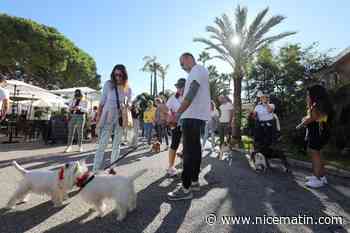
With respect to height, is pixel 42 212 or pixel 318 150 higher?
pixel 318 150

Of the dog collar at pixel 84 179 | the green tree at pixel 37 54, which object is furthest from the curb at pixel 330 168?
the green tree at pixel 37 54

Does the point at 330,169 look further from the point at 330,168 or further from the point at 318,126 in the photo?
the point at 318,126

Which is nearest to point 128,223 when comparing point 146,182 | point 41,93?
point 146,182

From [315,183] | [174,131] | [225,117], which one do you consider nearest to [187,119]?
[174,131]

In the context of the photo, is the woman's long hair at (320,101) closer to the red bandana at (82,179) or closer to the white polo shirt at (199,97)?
the white polo shirt at (199,97)

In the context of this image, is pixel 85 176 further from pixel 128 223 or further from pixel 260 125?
pixel 260 125

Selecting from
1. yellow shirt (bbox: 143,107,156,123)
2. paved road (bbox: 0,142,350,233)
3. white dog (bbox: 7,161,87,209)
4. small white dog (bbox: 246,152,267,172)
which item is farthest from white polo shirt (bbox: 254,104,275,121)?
white dog (bbox: 7,161,87,209)

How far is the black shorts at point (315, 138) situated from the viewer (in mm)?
4578

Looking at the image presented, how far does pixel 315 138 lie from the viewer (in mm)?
4629

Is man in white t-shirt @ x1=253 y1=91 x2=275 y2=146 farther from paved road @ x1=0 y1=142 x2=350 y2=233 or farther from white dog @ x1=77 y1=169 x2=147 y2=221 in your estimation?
white dog @ x1=77 y1=169 x2=147 y2=221

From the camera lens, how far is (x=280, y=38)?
16172 mm

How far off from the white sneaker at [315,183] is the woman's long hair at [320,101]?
1.08 metres

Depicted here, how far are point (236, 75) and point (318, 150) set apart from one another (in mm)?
12097

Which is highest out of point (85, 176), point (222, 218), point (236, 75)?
point (236, 75)
